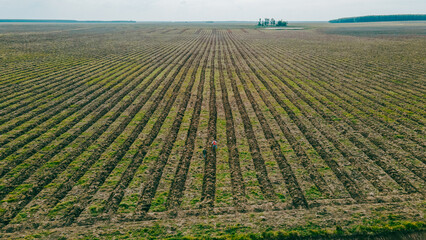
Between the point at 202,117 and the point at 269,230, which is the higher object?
the point at 202,117

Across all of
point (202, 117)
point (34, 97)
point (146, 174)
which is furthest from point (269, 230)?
point (34, 97)

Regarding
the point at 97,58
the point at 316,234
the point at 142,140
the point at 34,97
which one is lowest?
the point at 316,234

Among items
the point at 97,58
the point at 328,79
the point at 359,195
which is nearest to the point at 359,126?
the point at 359,195

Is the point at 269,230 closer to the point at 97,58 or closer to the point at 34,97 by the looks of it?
the point at 34,97

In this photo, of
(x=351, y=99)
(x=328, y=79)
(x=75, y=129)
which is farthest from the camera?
(x=328, y=79)

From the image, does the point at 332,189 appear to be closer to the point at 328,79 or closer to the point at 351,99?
the point at 351,99

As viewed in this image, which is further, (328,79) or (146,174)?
(328,79)

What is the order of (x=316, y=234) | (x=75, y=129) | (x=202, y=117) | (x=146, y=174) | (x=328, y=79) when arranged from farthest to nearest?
(x=328, y=79) < (x=202, y=117) < (x=75, y=129) < (x=146, y=174) < (x=316, y=234)
